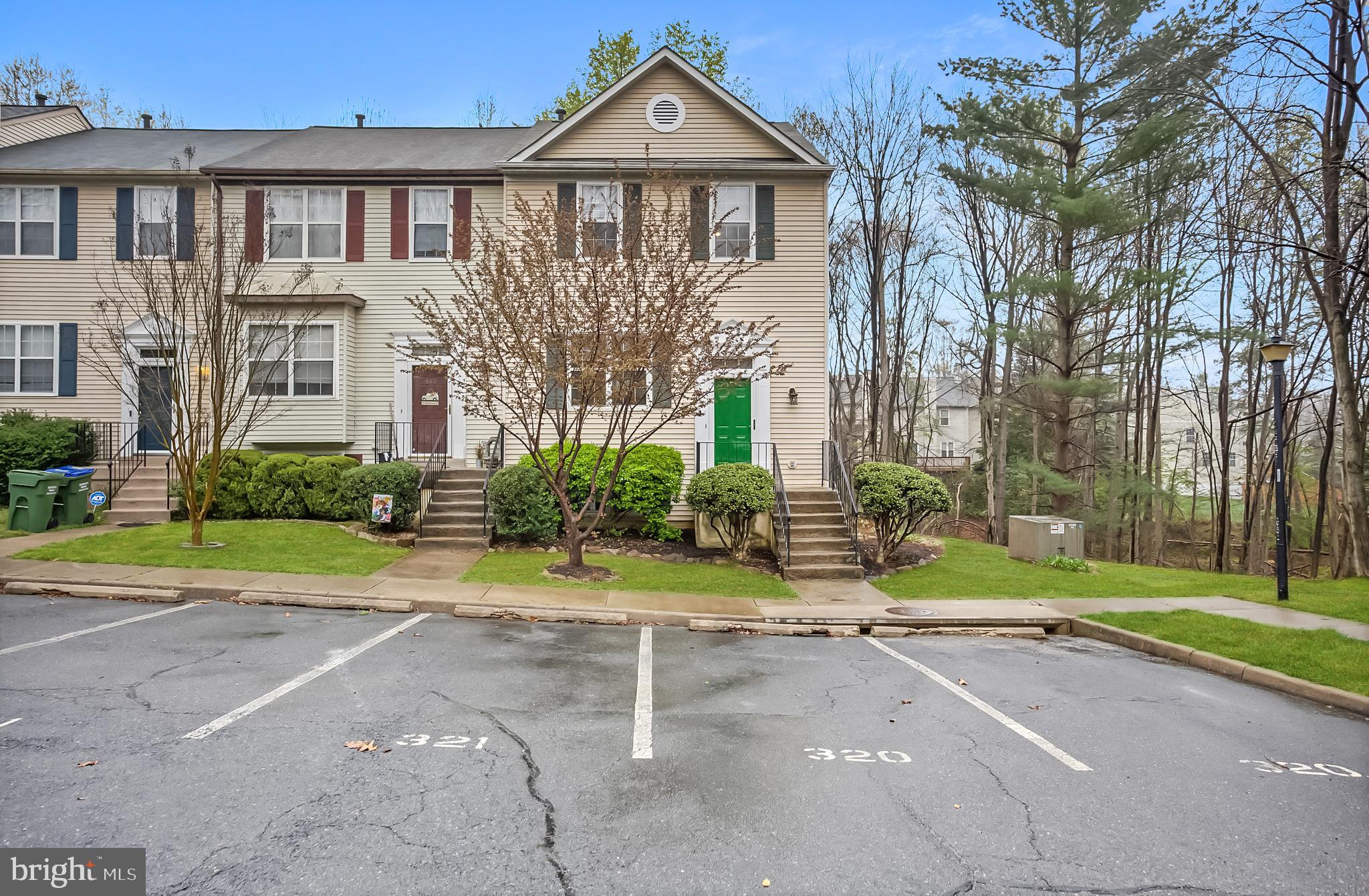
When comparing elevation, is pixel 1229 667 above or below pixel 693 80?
below

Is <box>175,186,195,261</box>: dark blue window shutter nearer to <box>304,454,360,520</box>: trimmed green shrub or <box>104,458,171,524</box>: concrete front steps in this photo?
<box>104,458,171,524</box>: concrete front steps

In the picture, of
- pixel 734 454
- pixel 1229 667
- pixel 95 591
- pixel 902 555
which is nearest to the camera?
pixel 1229 667

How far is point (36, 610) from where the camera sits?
7.74 metres

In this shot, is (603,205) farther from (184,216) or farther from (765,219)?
(184,216)

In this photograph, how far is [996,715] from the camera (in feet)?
17.8

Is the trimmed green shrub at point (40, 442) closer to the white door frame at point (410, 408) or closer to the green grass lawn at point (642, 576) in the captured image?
the white door frame at point (410, 408)

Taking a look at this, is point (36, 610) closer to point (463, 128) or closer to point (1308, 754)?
point (1308, 754)

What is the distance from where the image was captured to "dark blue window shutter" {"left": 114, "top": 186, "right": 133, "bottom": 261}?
52.1 feet

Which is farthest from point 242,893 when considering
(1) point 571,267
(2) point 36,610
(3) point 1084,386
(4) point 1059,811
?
(3) point 1084,386

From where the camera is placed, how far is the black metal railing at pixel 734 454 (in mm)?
15023

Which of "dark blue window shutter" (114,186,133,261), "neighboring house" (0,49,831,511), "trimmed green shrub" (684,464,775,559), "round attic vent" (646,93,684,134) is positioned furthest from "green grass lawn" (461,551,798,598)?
"dark blue window shutter" (114,186,133,261)

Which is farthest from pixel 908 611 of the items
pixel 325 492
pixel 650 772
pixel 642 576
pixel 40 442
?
pixel 40 442

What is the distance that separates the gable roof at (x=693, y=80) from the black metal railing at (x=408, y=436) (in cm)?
590

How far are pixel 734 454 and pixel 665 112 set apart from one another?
742 cm
